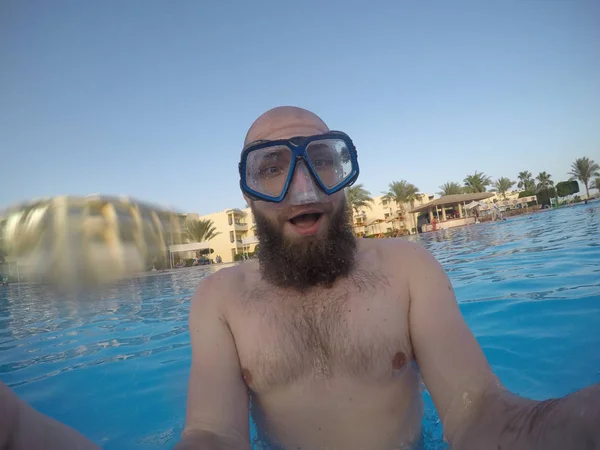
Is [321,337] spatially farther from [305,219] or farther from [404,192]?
[404,192]

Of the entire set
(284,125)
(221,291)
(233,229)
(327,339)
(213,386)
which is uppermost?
(233,229)

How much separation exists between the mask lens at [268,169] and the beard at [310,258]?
18cm

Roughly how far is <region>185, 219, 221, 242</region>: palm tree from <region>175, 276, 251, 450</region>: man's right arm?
477mm

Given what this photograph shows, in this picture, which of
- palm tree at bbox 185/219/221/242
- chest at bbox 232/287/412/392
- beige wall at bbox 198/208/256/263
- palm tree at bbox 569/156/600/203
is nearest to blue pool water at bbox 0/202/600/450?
chest at bbox 232/287/412/392

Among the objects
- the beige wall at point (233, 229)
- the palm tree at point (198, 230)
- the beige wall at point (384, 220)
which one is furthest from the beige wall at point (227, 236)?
the beige wall at point (384, 220)

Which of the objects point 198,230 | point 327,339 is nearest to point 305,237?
point 327,339

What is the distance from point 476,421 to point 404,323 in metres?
0.43

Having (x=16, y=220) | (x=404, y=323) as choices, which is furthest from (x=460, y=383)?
(x=16, y=220)

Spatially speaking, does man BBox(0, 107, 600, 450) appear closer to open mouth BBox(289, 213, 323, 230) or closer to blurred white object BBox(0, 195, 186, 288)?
open mouth BBox(289, 213, 323, 230)

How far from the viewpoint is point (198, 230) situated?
18.3 m

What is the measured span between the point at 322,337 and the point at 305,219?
1.79 ft

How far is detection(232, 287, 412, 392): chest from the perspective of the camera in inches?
60.1

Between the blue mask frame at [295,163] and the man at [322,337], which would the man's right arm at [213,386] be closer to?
the man at [322,337]

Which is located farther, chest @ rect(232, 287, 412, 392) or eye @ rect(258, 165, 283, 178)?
eye @ rect(258, 165, 283, 178)
